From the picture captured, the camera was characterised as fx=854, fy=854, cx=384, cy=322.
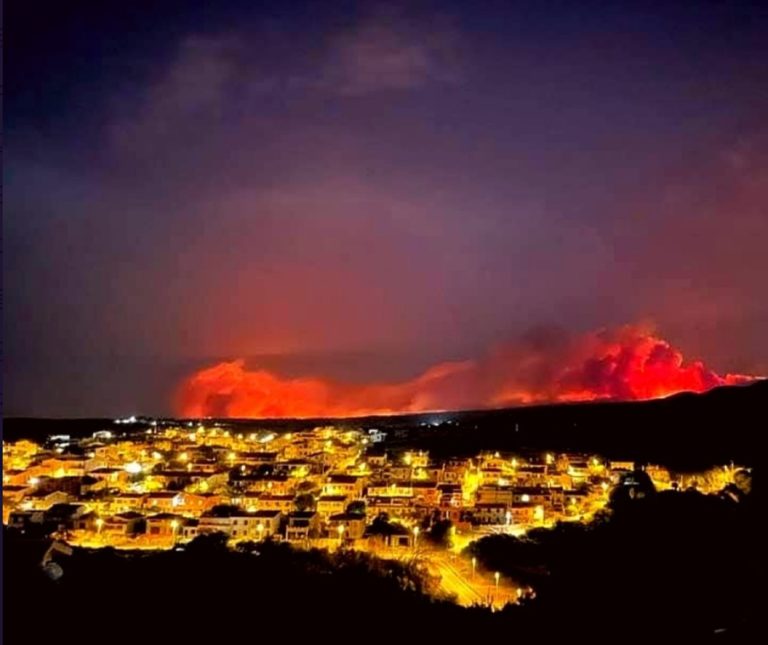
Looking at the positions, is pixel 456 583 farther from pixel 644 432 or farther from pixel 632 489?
pixel 644 432

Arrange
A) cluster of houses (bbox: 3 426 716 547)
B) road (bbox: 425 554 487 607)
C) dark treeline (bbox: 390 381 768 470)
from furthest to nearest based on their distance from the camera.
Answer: dark treeline (bbox: 390 381 768 470)
cluster of houses (bbox: 3 426 716 547)
road (bbox: 425 554 487 607)

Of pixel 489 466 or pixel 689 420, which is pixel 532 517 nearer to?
pixel 489 466

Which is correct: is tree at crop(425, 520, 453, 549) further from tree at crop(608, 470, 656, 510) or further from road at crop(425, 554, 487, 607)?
tree at crop(608, 470, 656, 510)

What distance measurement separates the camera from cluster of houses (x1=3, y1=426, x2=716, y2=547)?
52.0 ft

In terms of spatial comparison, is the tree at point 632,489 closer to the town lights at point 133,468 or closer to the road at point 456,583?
the road at point 456,583

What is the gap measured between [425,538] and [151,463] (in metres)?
11.8

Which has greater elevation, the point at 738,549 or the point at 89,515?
the point at 89,515

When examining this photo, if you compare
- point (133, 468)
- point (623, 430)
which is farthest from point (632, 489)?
point (623, 430)

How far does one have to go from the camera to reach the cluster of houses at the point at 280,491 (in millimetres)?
15859

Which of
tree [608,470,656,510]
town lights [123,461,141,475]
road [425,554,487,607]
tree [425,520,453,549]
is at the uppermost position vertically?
town lights [123,461,141,475]

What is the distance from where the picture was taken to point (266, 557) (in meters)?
12.9

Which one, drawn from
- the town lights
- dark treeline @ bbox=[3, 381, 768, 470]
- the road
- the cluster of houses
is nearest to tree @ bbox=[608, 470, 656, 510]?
the cluster of houses

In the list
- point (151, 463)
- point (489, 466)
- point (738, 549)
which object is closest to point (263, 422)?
point (151, 463)

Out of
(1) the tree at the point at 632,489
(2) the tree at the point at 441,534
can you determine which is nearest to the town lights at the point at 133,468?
(2) the tree at the point at 441,534
